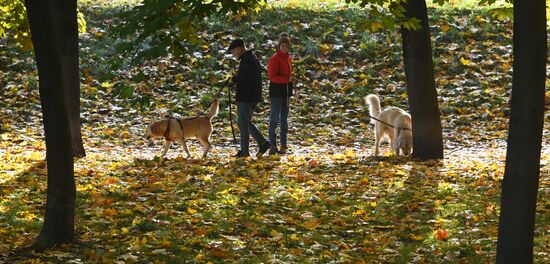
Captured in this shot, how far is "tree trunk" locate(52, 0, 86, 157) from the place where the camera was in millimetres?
11305

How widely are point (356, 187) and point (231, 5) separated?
4.06 m

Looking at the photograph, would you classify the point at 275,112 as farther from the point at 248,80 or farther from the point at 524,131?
the point at 524,131

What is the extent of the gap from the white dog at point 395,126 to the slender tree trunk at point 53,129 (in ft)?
24.2

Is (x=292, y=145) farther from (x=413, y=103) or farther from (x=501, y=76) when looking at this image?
(x=501, y=76)

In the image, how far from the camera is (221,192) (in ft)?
27.9

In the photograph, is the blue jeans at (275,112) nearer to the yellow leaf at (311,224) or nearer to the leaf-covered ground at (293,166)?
the leaf-covered ground at (293,166)

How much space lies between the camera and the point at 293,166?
36.2 feet

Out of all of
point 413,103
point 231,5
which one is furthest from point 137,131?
point 231,5

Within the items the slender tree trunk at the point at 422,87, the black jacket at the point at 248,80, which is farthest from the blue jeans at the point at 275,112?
the slender tree trunk at the point at 422,87

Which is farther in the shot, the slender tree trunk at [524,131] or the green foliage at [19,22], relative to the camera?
the green foliage at [19,22]

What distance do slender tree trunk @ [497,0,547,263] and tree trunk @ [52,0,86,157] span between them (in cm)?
798

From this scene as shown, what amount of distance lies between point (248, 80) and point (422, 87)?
2.76 metres

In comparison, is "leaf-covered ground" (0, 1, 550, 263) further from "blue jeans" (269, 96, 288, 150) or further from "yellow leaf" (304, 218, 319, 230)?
"blue jeans" (269, 96, 288, 150)

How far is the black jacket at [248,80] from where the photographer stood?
1197cm
